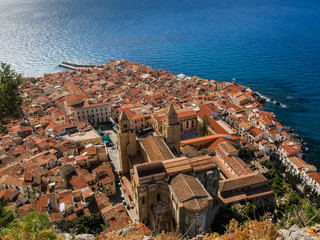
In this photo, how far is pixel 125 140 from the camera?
1261 inches

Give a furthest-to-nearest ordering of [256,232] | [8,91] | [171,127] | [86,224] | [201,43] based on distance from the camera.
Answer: [201,43] < [171,127] < [86,224] < [8,91] < [256,232]

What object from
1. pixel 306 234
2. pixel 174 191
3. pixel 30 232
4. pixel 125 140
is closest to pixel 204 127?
pixel 125 140

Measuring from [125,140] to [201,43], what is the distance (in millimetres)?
95147

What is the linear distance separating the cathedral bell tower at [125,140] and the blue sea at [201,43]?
32014mm

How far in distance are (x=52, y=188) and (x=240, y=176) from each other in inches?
946

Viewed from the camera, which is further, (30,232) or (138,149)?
(138,149)

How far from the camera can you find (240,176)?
3197cm

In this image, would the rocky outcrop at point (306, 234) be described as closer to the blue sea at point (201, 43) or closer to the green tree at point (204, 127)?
the green tree at point (204, 127)

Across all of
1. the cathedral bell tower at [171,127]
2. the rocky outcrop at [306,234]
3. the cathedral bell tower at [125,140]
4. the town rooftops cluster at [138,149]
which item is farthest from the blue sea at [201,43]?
the rocky outcrop at [306,234]

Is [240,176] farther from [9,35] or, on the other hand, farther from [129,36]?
[9,35]

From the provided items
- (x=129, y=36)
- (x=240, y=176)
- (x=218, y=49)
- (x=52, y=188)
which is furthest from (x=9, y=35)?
(x=240, y=176)

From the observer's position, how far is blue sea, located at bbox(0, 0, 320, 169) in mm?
70438

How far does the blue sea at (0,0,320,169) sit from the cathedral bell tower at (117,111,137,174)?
32.0 metres

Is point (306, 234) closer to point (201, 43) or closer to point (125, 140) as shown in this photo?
point (125, 140)
